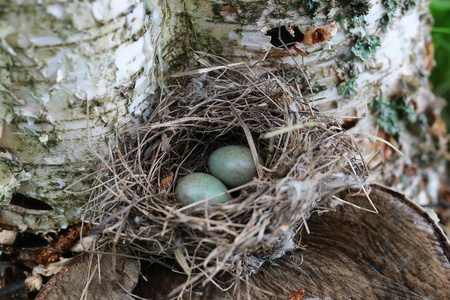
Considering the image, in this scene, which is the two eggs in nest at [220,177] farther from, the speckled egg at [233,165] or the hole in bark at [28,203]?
the hole in bark at [28,203]

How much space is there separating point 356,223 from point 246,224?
1.89 ft

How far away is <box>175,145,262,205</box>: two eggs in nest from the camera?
149cm

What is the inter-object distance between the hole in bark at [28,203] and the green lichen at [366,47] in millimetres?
1369

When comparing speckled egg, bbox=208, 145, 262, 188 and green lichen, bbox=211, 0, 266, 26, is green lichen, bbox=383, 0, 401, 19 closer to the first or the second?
green lichen, bbox=211, 0, 266, 26

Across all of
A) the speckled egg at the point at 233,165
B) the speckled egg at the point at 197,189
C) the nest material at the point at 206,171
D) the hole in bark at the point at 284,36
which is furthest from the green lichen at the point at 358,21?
the speckled egg at the point at 197,189

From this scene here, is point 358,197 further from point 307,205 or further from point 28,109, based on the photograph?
point 28,109

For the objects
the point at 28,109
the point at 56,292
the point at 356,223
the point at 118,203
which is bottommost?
the point at 56,292

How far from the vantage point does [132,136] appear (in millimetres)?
1593

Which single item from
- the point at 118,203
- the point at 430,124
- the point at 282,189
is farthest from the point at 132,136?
the point at 430,124

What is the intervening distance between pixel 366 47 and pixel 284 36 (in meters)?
0.35

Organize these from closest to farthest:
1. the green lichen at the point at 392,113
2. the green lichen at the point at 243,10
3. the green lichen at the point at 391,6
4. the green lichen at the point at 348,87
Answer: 1. the green lichen at the point at 243,10
2. the green lichen at the point at 391,6
3. the green lichen at the point at 348,87
4. the green lichen at the point at 392,113

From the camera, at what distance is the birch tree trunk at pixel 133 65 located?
1.23 m

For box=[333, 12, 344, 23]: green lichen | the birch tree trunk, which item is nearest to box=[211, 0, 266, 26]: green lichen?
the birch tree trunk

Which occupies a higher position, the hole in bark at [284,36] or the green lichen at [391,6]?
the green lichen at [391,6]
